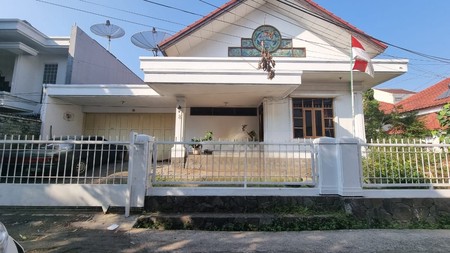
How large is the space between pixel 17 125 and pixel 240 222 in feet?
31.4

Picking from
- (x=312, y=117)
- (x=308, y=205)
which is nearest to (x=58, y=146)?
(x=308, y=205)

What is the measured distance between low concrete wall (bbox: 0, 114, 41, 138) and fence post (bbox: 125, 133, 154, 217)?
743 cm

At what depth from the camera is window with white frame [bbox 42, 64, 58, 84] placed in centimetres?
1323

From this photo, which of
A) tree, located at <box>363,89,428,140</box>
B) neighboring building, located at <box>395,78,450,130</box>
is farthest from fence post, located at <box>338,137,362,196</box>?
neighboring building, located at <box>395,78,450,130</box>

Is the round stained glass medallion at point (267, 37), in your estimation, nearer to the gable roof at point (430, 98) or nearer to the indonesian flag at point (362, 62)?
the indonesian flag at point (362, 62)

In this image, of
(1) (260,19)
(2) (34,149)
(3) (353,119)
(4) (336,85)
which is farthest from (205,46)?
(2) (34,149)

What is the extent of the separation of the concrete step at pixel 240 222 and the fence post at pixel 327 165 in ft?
2.17

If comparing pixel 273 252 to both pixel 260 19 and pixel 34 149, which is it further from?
pixel 260 19

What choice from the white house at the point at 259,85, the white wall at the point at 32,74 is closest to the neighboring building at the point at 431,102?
the white house at the point at 259,85

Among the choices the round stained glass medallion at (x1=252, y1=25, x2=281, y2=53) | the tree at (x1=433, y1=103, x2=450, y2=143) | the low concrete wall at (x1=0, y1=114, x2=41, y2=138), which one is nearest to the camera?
the tree at (x1=433, y1=103, x2=450, y2=143)

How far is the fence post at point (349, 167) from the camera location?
5.01m

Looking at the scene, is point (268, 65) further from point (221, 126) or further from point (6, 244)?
point (6, 244)

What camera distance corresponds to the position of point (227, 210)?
4973mm

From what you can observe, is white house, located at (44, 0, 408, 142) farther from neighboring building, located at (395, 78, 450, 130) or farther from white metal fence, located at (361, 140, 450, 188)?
neighboring building, located at (395, 78, 450, 130)
